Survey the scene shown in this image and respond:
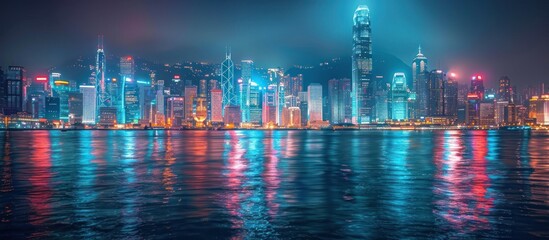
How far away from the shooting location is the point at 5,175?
36.8 metres

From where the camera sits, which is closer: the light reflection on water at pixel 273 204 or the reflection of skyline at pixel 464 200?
the light reflection on water at pixel 273 204

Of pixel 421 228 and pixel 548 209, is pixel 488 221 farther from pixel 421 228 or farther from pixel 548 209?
Result: pixel 548 209

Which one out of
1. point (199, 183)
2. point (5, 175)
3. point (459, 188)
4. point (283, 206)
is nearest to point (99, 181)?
point (199, 183)

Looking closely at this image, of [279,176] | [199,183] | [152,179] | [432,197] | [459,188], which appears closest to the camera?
[432,197]

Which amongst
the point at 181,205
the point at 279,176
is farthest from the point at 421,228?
the point at 279,176

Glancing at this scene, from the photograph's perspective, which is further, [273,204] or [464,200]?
[464,200]

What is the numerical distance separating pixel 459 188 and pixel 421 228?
13.0 metres

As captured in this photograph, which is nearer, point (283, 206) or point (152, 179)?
point (283, 206)

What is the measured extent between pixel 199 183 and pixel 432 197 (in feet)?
49.0

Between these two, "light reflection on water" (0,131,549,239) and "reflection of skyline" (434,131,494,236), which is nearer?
"light reflection on water" (0,131,549,239)

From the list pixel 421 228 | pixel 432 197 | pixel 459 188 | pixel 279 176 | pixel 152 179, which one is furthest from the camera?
pixel 279 176

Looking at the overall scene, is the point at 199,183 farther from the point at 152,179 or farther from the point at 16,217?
the point at 16,217

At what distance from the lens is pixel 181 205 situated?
22672mm

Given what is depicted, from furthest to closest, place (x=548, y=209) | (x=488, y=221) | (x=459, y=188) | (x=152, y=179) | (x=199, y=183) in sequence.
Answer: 1. (x=152, y=179)
2. (x=199, y=183)
3. (x=459, y=188)
4. (x=548, y=209)
5. (x=488, y=221)
